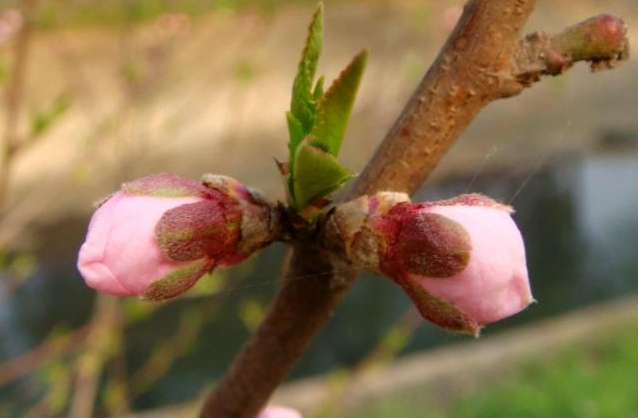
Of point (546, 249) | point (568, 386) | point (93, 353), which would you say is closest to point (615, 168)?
point (546, 249)

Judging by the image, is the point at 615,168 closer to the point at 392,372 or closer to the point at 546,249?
the point at 546,249

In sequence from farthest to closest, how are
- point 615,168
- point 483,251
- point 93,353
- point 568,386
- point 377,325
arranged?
point 615,168
point 377,325
point 568,386
point 93,353
point 483,251

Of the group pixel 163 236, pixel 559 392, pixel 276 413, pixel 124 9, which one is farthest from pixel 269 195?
pixel 559 392

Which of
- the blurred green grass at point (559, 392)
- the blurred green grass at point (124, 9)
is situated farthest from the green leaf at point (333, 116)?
the blurred green grass at point (559, 392)

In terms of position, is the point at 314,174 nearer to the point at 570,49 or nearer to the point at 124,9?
the point at 570,49

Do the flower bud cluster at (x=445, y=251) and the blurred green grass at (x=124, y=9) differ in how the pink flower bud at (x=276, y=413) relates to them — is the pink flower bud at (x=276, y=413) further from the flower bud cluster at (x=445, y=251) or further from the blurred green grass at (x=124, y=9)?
the blurred green grass at (x=124, y=9)

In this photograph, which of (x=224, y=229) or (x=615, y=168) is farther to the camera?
(x=615, y=168)

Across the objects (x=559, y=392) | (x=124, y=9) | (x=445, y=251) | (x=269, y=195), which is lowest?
(x=559, y=392)
